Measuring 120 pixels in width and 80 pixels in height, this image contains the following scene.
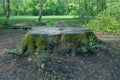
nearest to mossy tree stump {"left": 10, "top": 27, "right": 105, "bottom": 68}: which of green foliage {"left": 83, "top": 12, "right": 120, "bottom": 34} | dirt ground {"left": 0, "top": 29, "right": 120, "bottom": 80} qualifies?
dirt ground {"left": 0, "top": 29, "right": 120, "bottom": 80}

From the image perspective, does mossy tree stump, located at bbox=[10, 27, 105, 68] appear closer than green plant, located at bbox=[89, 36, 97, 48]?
Yes

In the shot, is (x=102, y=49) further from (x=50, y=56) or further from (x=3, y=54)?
(x=3, y=54)

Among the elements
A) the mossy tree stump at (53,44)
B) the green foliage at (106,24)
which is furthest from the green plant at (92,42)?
the green foliage at (106,24)

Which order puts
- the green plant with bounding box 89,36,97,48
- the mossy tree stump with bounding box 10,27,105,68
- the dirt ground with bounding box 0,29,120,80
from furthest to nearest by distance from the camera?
the green plant with bounding box 89,36,97,48, the mossy tree stump with bounding box 10,27,105,68, the dirt ground with bounding box 0,29,120,80

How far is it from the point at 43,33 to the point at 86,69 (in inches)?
73.1

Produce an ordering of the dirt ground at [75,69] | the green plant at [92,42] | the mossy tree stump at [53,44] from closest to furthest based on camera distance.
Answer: the dirt ground at [75,69] < the mossy tree stump at [53,44] < the green plant at [92,42]

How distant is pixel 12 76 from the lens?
7.46m

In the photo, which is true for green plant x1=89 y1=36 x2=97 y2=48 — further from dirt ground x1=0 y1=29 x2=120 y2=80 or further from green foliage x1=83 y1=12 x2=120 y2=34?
green foliage x1=83 y1=12 x2=120 y2=34

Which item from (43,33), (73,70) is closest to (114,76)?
(73,70)

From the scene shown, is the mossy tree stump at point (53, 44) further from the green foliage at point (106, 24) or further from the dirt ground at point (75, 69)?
the green foliage at point (106, 24)

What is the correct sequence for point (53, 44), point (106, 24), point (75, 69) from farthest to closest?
point (106, 24) → point (53, 44) → point (75, 69)

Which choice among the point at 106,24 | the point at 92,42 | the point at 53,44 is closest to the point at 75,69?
the point at 53,44

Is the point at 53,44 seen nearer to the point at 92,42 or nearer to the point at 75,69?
the point at 75,69

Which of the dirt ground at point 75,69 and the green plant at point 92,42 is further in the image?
the green plant at point 92,42
